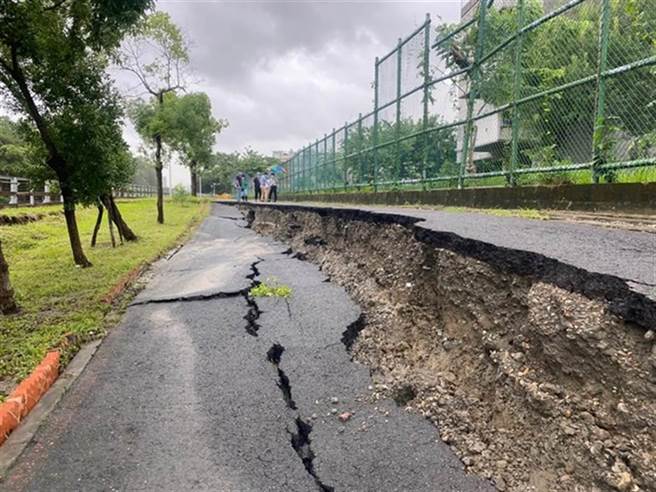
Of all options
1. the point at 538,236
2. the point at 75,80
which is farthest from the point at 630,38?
the point at 75,80

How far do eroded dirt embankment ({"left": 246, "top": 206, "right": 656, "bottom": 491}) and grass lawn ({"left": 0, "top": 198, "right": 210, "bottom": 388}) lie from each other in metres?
2.57

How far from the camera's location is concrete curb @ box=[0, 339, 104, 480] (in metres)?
2.50

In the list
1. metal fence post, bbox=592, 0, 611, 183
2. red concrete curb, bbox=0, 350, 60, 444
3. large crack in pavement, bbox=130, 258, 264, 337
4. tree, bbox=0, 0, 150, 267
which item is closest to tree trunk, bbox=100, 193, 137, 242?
tree, bbox=0, 0, 150, 267

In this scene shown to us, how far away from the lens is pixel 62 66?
281 inches

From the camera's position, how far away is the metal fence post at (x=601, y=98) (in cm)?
490

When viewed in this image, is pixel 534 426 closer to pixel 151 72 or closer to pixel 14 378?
pixel 14 378

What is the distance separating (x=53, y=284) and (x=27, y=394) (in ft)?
13.5

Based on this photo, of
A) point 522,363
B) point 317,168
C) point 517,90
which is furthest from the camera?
point 317,168

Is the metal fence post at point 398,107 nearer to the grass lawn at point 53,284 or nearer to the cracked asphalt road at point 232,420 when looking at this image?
the grass lawn at point 53,284

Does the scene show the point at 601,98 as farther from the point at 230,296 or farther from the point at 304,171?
the point at 304,171

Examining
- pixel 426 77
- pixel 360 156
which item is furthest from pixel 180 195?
pixel 426 77

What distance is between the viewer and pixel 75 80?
7477 millimetres

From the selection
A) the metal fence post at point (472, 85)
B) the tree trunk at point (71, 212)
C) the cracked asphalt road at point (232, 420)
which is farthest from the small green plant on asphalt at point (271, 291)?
the metal fence post at point (472, 85)

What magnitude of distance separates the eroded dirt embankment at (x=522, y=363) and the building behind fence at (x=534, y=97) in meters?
2.47
